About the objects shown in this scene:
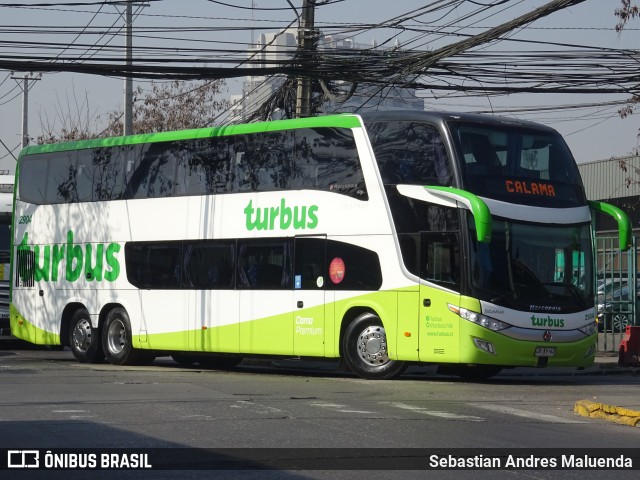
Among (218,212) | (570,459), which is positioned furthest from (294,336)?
(570,459)

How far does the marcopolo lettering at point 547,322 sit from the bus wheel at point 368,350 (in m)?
2.12

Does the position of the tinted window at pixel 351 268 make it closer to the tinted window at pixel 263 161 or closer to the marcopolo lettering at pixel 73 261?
the tinted window at pixel 263 161

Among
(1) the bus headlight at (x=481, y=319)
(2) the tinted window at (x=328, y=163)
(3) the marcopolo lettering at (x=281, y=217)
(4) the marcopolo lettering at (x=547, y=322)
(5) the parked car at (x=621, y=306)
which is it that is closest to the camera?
(1) the bus headlight at (x=481, y=319)

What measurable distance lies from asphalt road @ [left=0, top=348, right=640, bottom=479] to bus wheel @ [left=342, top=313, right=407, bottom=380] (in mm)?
285

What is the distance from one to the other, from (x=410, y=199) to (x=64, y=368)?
7.04 meters

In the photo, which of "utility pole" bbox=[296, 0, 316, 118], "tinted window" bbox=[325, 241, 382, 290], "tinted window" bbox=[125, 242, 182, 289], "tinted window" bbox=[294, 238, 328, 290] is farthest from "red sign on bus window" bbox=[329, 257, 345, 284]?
"utility pole" bbox=[296, 0, 316, 118]

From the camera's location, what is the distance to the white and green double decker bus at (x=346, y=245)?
1777 cm

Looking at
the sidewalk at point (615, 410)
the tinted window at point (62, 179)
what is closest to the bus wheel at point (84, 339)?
the tinted window at point (62, 179)

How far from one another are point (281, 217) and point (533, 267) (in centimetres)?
425

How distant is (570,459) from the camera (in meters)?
10.0

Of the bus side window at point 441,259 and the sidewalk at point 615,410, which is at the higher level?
the bus side window at point 441,259

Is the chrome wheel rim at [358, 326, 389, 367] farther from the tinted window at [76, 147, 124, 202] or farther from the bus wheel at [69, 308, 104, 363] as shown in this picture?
the bus wheel at [69, 308, 104, 363]

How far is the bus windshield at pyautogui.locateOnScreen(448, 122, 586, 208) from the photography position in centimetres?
1784

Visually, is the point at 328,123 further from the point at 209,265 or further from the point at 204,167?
the point at 209,265
